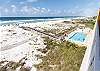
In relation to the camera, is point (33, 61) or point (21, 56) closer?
point (33, 61)

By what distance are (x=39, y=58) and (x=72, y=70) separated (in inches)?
49.6

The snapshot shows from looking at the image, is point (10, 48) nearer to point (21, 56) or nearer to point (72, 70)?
point (21, 56)

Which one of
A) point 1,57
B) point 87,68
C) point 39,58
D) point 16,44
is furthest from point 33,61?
point 87,68

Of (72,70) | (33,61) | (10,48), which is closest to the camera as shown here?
(72,70)

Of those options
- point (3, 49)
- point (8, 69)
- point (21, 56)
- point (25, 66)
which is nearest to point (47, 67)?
point (25, 66)

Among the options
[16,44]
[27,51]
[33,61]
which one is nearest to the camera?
[33,61]

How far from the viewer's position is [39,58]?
4879 mm

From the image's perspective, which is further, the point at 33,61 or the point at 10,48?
the point at 10,48

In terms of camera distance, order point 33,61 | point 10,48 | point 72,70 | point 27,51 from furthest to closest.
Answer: point 10,48 < point 27,51 < point 33,61 < point 72,70

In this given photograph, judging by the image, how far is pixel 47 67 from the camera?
13.6ft

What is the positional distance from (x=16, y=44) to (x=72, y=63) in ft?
9.92

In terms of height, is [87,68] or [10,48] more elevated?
[87,68]

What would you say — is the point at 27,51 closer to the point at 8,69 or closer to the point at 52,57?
the point at 52,57

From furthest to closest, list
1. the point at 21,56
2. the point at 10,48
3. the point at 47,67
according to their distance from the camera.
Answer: the point at 10,48
the point at 21,56
the point at 47,67
